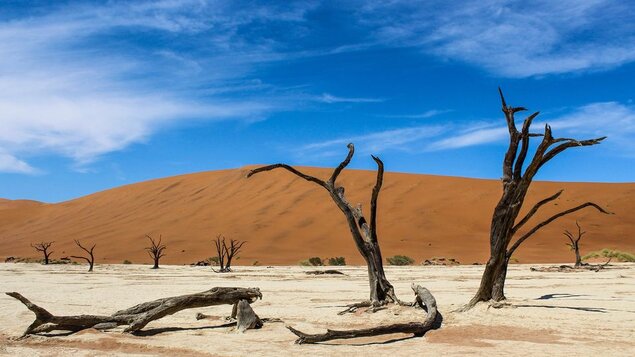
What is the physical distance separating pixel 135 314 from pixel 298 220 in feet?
126

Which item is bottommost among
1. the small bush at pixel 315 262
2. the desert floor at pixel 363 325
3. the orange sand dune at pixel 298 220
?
the desert floor at pixel 363 325

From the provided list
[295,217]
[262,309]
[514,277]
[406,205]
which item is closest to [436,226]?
[406,205]

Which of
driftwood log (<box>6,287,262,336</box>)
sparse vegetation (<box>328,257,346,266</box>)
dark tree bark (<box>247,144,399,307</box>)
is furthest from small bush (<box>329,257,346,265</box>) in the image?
driftwood log (<box>6,287,262,336</box>)

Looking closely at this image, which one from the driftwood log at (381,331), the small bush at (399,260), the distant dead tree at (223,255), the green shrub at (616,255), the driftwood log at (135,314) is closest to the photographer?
the driftwood log at (381,331)

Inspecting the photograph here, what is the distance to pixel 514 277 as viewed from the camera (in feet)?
64.9

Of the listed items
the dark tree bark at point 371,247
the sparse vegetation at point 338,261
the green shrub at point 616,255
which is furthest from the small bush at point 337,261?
the dark tree bark at point 371,247

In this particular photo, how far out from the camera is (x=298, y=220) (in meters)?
47.5

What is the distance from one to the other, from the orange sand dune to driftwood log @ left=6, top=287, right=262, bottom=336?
61.4ft

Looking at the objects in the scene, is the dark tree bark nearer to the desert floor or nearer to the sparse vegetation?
the desert floor

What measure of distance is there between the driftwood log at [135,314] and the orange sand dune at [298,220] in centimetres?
1871

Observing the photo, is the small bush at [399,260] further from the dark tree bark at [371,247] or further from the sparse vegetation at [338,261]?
the dark tree bark at [371,247]

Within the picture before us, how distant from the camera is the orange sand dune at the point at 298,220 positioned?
38219 mm

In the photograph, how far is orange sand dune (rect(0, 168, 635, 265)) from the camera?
38219 mm

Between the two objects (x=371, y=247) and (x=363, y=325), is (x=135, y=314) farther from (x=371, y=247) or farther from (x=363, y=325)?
(x=371, y=247)
